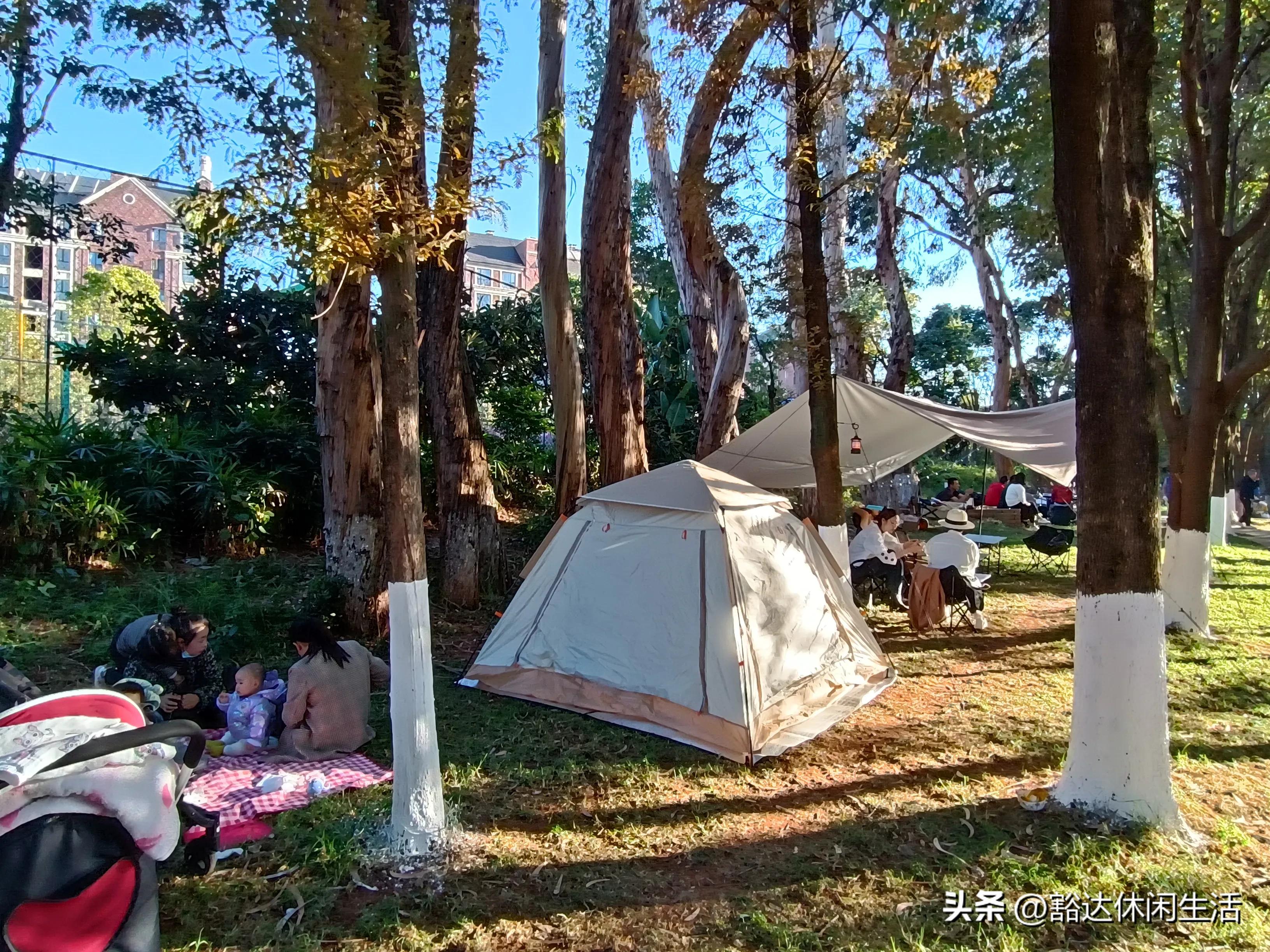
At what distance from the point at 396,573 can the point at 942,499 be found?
1598cm

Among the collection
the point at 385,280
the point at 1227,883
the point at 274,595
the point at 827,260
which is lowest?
the point at 1227,883

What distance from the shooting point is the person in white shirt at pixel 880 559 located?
8.09m

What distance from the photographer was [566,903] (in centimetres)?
315

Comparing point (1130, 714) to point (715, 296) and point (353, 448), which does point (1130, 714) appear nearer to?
point (353, 448)

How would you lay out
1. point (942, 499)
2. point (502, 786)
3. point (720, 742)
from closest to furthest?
point (502, 786)
point (720, 742)
point (942, 499)

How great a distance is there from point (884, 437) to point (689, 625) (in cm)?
527

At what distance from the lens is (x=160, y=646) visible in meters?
4.66

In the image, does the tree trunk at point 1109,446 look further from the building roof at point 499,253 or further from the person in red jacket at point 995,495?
the building roof at point 499,253

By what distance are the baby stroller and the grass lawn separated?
23.4 inches

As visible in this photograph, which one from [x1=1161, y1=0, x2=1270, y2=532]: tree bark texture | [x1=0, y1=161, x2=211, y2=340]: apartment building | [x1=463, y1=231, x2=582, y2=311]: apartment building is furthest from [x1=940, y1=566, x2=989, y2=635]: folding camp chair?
[x1=463, y1=231, x2=582, y2=311]: apartment building

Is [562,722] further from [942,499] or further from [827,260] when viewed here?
[942,499]

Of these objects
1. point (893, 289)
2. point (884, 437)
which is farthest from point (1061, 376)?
point (884, 437)

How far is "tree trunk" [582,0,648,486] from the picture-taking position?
8.02 metres

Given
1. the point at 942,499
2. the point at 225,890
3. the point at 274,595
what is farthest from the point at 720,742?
the point at 942,499
